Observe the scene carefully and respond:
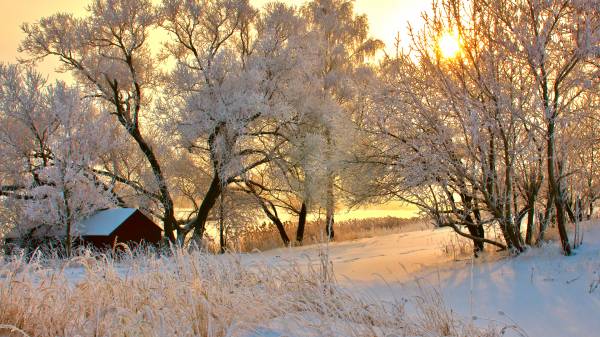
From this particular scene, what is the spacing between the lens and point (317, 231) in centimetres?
2259

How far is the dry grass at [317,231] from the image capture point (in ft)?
70.1

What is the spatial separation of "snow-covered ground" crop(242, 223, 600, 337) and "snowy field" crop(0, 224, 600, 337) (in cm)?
2

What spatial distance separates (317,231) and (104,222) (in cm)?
806

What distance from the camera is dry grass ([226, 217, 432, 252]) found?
70.1ft

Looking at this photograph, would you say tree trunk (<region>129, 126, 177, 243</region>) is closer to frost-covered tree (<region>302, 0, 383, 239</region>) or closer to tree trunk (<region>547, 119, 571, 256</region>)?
frost-covered tree (<region>302, 0, 383, 239</region>)

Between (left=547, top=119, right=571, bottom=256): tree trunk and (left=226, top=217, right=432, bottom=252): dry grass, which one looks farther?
(left=226, top=217, right=432, bottom=252): dry grass

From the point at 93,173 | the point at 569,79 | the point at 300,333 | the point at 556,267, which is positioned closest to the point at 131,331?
the point at 300,333

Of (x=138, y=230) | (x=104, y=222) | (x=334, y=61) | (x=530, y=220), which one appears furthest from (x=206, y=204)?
(x=530, y=220)

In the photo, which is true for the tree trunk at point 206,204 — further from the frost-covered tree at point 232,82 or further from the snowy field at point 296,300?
the snowy field at point 296,300

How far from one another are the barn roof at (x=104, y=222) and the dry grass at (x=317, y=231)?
159 inches

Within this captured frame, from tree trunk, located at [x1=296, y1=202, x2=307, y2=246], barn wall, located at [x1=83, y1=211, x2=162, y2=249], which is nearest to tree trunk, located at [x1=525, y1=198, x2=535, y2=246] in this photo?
tree trunk, located at [x1=296, y1=202, x2=307, y2=246]

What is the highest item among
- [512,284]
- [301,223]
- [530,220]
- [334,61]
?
[334,61]

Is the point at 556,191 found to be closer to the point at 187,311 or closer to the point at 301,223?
the point at 187,311

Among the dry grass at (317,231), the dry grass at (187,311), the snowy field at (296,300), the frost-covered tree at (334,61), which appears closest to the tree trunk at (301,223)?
the dry grass at (317,231)
